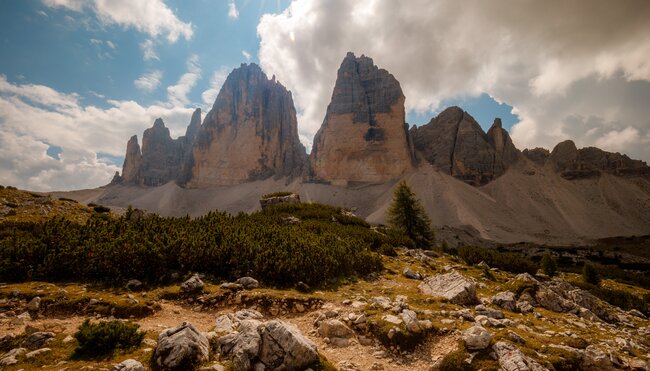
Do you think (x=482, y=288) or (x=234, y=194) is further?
(x=234, y=194)

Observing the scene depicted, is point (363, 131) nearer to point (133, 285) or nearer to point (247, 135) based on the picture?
point (247, 135)

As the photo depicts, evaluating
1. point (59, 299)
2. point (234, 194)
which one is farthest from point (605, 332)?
point (234, 194)

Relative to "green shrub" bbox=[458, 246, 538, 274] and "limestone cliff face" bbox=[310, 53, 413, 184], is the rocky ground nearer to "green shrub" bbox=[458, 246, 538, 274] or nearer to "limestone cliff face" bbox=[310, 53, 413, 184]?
"green shrub" bbox=[458, 246, 538, 274]

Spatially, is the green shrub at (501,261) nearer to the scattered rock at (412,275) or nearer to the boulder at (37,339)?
the scattered rock at (412,275)

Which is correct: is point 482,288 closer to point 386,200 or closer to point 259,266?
point 259,266

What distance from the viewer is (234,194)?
15275 centimetres

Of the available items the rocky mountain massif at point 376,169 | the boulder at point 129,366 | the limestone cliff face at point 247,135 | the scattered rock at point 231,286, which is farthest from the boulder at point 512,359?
the limestone cliff face at point 247,135

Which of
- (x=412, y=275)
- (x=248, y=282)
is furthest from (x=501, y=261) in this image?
(x=248, y=282)

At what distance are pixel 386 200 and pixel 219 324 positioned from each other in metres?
112

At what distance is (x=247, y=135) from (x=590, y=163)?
165 meters

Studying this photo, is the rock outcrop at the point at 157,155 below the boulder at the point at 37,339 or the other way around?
the other way around

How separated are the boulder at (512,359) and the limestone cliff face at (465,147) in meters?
139

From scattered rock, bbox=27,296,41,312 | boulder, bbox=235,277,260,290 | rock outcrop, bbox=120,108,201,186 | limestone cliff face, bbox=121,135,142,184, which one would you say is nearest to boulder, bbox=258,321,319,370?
boulder, bbox=235,277,260,290

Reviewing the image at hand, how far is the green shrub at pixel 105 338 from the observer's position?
21.4ft
